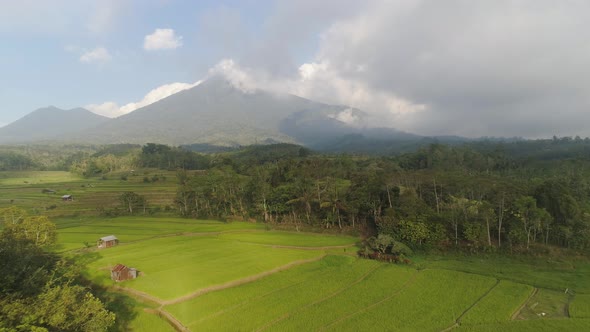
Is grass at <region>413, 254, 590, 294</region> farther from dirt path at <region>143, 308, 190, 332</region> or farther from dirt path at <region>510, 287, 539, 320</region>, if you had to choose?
dirt path at <region>143, 308, 190, 332</region>

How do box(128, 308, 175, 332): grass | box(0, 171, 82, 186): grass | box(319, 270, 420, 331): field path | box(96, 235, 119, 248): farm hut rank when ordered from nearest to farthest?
box(319, 270, 420, 331): field path
box(128, 308, 175, 332): grass
box(96, 235, 119, 248): farm hut
box(0, 171, 82, 186): grass

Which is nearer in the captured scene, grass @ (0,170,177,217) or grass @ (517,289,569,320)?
grass @ (517,289,569,320)

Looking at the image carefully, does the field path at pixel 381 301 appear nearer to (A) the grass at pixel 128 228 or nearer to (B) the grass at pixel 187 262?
(B) the grass at pixel 187 262

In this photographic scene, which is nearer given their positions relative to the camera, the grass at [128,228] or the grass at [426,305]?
the grass at [426,305]

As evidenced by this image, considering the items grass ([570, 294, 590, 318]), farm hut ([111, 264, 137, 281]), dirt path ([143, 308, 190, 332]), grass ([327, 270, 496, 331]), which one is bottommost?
grass ([570, 294, 590, 318])

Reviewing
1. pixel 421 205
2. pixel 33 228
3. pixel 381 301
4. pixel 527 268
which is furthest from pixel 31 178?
pixel 527 268

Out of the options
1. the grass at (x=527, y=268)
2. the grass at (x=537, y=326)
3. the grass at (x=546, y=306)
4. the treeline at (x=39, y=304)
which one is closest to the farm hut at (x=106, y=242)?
the treeline at (x=39, y=304)

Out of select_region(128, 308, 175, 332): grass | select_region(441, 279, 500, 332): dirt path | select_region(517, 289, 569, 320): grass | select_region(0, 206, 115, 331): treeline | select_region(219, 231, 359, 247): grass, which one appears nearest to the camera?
select_region(0, 206, 115, 331): treeline

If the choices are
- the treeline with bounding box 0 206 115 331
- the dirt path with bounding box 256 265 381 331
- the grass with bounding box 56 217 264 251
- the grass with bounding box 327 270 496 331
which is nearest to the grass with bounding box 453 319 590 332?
the grass with bounding box 327 270 496 331
